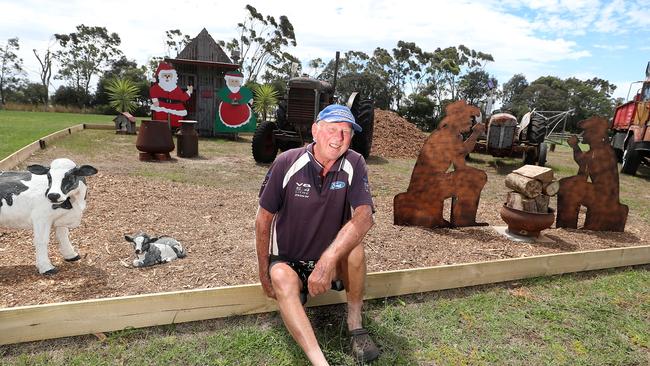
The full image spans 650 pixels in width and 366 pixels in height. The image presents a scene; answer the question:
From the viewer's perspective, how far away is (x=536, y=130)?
10719 mm

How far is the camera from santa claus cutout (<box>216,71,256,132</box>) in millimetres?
13844

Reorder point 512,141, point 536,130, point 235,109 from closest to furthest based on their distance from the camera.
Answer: point 512,141 < point 536,130 < point 235,109

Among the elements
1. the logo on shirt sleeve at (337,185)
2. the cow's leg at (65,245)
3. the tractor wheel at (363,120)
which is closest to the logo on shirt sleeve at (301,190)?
the logo on shirt sleeve at (337,185)

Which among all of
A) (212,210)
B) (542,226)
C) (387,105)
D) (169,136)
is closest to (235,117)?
(169,136)

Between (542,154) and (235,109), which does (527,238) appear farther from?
(235,109)

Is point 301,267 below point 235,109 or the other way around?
below

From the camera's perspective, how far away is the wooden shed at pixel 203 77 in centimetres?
1443

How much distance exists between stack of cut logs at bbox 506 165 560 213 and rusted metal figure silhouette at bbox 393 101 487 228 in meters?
0.38

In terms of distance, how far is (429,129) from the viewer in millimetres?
33875

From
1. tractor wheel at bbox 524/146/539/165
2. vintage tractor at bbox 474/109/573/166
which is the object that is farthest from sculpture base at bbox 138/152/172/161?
tractor wheel at bbox 524/146/539/165

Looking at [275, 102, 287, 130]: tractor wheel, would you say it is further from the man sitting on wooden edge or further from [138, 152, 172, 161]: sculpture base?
the man sitting on wooden edge

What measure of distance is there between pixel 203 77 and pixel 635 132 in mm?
13752

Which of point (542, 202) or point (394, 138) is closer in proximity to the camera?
point (542, 202)

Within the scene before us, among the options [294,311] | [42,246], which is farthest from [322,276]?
[42,246]
